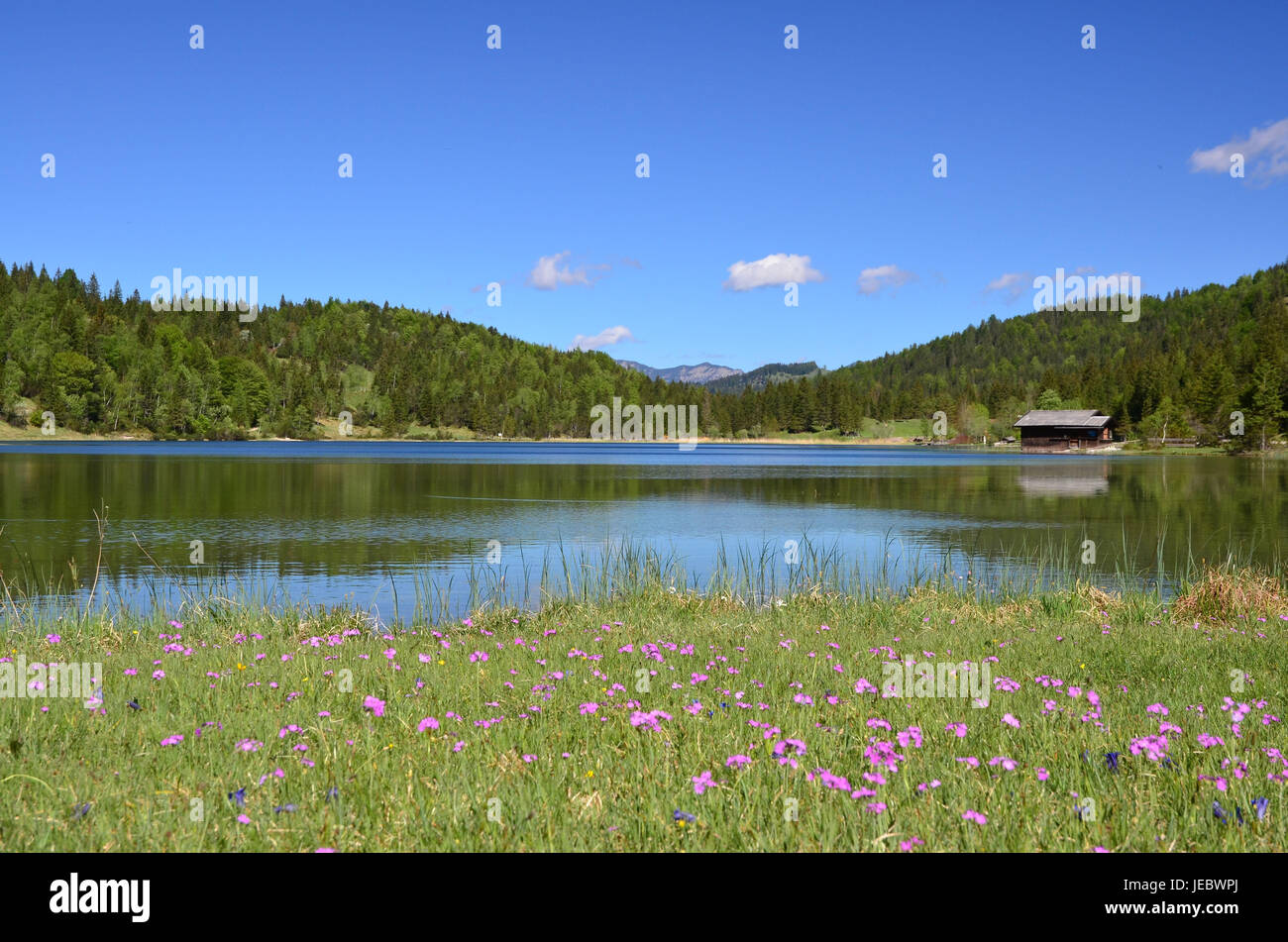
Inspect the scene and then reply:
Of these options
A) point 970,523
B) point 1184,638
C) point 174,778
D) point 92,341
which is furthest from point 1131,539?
point 92,341

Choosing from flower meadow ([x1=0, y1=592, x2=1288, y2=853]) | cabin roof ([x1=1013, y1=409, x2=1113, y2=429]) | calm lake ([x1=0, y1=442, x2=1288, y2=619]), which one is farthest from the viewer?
cabin roof ([x1=1013, y1=409, x2=1113, y2=429])

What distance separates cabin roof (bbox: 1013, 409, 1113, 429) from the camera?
142 m

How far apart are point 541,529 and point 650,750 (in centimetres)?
2592

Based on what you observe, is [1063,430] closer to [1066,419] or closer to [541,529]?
[1066,419]

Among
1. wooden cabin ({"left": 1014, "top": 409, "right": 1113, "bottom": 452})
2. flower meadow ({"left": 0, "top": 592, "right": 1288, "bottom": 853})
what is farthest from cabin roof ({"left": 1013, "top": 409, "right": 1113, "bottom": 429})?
flower meadow ({"left": 0, "top": 592, "right": 1288, "bottom": 853})

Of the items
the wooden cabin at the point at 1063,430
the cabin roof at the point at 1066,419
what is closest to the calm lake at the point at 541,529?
the wooden cabin at the point at 1063,430

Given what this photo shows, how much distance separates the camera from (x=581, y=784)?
16.4 feet

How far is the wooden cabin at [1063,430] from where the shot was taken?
465ft

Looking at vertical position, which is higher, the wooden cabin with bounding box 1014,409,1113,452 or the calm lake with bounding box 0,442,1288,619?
the wooden cabin with bounding box 1014,409,1113,452

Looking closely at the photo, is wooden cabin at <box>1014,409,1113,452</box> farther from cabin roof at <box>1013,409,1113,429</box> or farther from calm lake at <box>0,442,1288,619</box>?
calm lake at <box>0,442,1288,619</box>

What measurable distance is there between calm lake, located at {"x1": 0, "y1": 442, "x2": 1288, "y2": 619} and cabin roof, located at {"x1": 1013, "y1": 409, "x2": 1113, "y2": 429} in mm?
87386

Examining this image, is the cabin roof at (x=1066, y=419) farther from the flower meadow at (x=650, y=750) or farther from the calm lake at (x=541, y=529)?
the flower meadow at (x=650, y=750)

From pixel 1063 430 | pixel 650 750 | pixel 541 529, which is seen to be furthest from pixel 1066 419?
pixel 650 750
